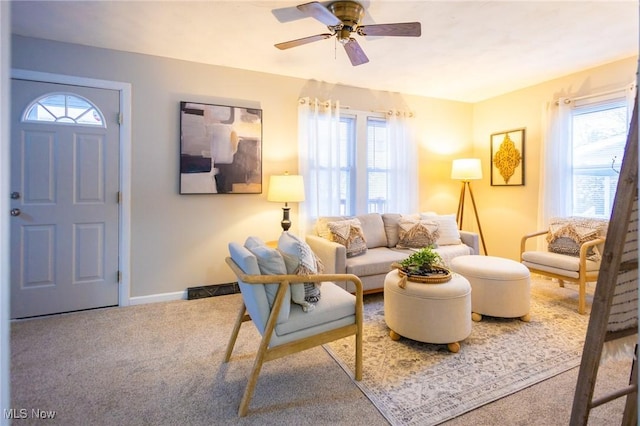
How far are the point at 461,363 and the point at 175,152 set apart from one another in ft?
10.6

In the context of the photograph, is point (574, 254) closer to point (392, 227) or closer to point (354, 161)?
point (392, 227)

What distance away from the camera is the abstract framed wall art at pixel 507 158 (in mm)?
4305

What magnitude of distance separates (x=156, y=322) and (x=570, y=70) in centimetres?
520

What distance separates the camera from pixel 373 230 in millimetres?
3836

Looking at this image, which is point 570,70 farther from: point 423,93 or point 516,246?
point 516,246

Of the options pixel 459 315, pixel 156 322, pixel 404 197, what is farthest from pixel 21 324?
pixel 404 197

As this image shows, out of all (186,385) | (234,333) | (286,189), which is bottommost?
(186,385)

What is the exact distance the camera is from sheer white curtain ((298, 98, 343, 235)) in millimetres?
3836

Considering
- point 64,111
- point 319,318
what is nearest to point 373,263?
point 319,318

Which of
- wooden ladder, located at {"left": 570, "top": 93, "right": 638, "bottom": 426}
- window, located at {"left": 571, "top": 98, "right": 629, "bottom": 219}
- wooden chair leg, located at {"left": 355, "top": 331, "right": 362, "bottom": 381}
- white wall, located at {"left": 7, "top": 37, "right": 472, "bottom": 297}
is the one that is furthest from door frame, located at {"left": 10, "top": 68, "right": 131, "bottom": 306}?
window, located at {"left": 571, "top": 98, "right": 629, "bottom": 219}

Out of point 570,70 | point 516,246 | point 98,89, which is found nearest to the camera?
point 98,89

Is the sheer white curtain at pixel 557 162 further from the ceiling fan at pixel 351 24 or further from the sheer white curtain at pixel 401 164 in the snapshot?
the ceiling fan at pixel 351 24

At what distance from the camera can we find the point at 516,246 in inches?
173

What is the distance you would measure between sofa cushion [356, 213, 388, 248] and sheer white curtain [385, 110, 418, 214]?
0.63 metres
